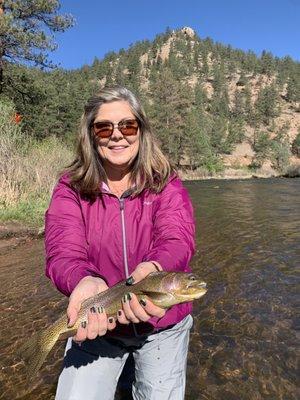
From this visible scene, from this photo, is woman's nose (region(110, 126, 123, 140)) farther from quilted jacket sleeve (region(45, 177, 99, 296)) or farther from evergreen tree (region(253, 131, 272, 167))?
evergreen tree (region(253, 131, 272, 167))

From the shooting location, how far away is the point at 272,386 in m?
4.32

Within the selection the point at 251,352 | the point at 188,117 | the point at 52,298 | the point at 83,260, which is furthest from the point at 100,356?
the point at 188,117

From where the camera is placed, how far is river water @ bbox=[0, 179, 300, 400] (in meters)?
4.36

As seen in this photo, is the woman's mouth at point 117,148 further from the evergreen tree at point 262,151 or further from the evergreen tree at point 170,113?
the evergreen tree at point 262,151

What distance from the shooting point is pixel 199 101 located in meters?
116

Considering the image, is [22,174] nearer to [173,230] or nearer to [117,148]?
[117,148]

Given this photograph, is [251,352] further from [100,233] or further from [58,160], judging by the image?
[58,160]

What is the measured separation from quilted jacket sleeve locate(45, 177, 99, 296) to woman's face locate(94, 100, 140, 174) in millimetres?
363

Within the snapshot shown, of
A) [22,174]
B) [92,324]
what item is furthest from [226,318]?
[22,174]

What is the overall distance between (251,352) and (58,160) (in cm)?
1301

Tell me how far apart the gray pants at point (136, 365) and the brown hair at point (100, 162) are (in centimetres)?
101

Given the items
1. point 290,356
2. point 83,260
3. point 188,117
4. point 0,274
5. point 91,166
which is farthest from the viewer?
point 188,117

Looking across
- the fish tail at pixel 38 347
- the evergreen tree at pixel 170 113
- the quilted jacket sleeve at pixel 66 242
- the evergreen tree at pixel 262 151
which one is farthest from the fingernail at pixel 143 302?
the evergreen tree at pixel 262 151

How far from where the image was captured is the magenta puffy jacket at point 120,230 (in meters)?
2.64
